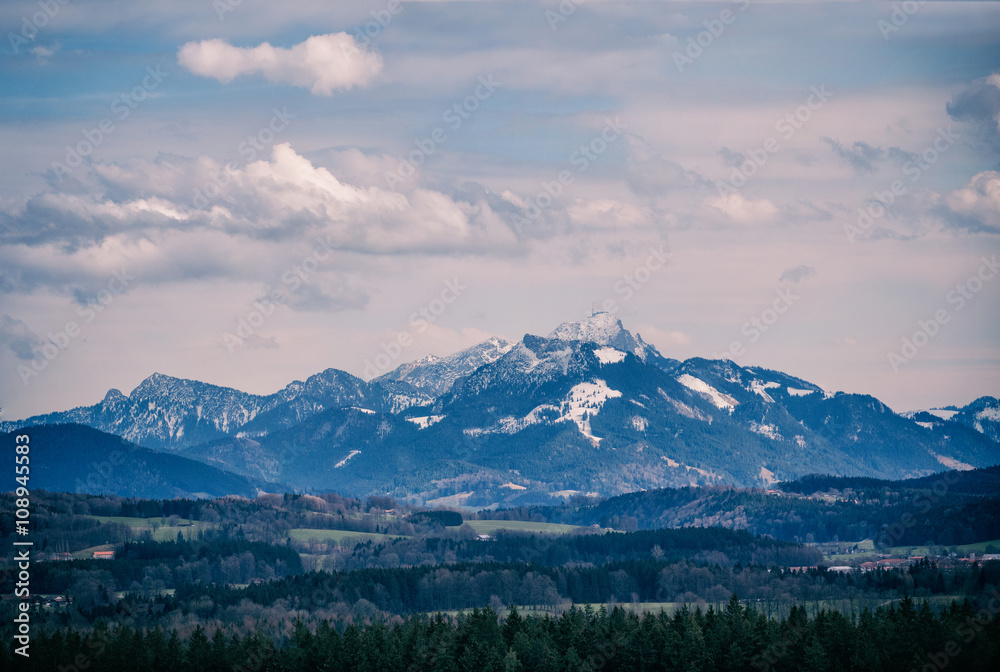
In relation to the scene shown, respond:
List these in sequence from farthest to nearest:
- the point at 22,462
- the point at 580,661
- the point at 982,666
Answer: the point at 580,661 < the point at 22,462 < the point at 982,666

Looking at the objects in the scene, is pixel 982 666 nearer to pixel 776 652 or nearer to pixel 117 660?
pixel 776 652

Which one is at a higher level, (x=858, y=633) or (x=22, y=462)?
(x=22, y=462)

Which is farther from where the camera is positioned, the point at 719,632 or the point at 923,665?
the point at 719,632

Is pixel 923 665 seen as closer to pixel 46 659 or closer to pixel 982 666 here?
pixel 982 666

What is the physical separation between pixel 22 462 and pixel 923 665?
13494 centimetres

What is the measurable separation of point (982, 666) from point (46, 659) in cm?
13840

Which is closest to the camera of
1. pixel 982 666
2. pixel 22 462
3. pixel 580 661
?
pixel 982 666

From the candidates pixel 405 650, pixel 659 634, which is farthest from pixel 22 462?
pixel 659 634

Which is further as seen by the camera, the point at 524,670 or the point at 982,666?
the point at 524,670

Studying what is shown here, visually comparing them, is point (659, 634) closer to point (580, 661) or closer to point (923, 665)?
point (580, 661)

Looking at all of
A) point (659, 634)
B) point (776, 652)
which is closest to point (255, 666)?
point (659, 634)

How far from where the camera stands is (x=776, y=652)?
7362 inches

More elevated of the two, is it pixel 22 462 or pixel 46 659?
pixel 22 462

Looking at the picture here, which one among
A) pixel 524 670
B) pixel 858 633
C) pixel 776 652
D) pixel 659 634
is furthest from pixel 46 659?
pixel 858 633
